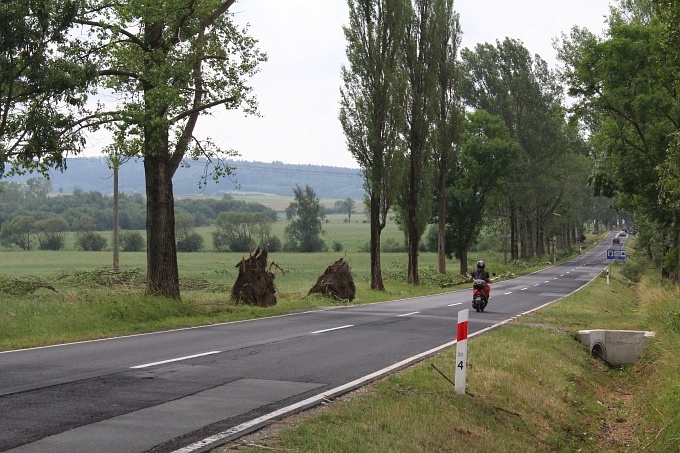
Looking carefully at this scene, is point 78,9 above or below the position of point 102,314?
above

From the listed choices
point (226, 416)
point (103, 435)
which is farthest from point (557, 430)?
point (103, 435)

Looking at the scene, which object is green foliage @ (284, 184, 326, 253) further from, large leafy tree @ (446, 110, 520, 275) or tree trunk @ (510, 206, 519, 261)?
large leafy tree @ (446, 110, 520, 275)

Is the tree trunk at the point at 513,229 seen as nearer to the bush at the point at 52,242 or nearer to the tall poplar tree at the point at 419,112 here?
the tall poplar tree at the point at 419,112

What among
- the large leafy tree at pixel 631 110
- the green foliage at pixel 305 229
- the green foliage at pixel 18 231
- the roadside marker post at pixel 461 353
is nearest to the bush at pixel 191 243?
the green foliage at pixel 305 229

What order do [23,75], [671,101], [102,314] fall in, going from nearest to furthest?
[23,75], [102,314], [671,101]

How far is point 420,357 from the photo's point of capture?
41.8 feet

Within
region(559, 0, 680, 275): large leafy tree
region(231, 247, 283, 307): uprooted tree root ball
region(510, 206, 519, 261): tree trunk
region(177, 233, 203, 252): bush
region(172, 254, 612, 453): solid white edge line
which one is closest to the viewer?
region(172, 254, 612, 453): solid white edge line

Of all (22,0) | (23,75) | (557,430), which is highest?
(22,0)

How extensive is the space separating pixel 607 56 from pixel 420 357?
2372 centimetres

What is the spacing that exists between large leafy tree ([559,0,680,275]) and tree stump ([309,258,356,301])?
1282cm

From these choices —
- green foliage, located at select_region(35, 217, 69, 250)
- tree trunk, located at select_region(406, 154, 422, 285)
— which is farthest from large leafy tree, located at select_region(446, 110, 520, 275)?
green foliage, located at select_region(35, 217, 69, 250)

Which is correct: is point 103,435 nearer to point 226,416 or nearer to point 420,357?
point 226,416

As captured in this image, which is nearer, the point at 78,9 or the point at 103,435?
the point at 103,435

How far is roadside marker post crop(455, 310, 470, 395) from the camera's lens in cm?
940
